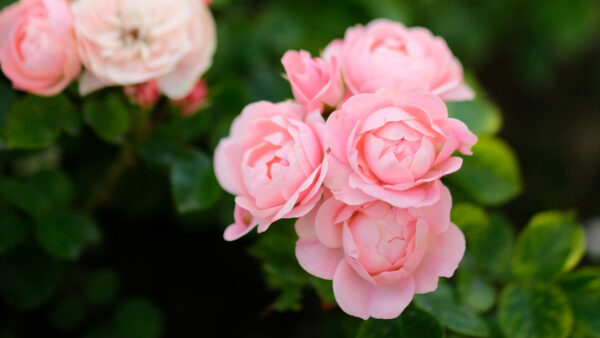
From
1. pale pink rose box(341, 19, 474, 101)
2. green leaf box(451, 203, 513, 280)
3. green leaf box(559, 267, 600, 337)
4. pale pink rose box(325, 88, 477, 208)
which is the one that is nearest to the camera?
pale pink rose box(325, 88, 477, 208)

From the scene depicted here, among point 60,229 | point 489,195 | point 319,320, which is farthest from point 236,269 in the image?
point 489,195

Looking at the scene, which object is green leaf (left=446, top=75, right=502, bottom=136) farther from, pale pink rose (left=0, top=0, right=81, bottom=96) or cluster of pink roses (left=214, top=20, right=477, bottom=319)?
pale pink rose (left=0, top=0, right=81, bottom=96)

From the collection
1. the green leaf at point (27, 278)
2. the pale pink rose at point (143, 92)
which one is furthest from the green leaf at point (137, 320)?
the pale pink rose at point (143, 92)

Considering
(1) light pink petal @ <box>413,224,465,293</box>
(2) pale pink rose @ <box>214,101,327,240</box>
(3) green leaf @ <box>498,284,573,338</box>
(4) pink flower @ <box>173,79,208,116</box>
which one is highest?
(2) pale pink rose @ <box>214,101,327,240</box>

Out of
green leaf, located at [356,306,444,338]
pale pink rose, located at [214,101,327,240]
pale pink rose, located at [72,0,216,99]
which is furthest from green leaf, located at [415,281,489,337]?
pale pink rose, located at [72,0,216,99]

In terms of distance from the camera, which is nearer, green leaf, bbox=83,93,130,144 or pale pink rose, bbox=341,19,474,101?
pale pink rose, bbox=341,19,474,101

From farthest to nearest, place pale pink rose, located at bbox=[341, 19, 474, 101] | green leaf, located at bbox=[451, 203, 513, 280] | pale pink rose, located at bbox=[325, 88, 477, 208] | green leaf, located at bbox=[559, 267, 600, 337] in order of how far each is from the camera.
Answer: green leaf, located at bbox=[451, 203, 513, 280] < green leaf, located at bbox=[559, 267, 600, 337] < pale pink rose, located at bbox=[341, 19, 474, 101] < pale pink rose, located at bbox=[325, 88, 477, 208]
